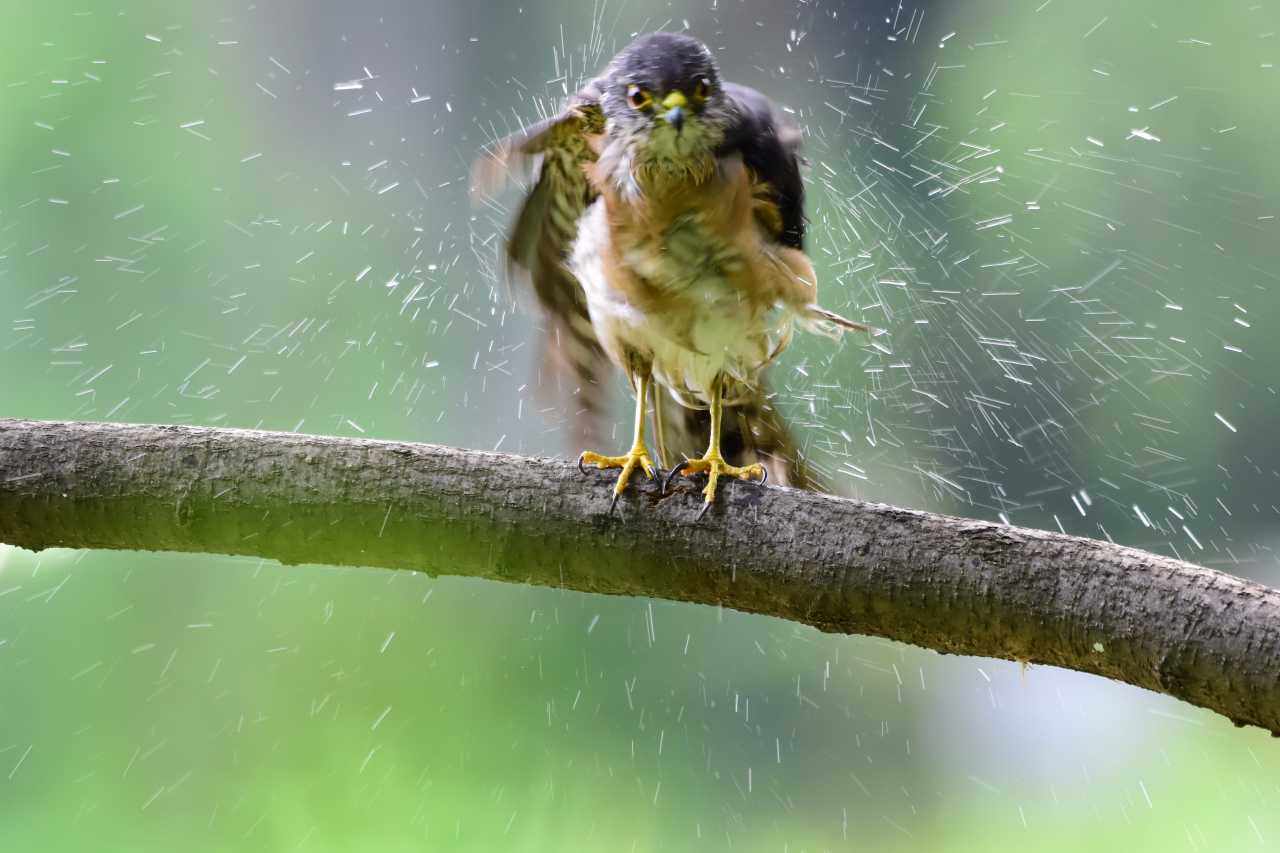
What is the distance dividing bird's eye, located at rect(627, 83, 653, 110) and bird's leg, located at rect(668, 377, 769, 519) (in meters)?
0.48

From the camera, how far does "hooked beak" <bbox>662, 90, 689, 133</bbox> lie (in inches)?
64.8

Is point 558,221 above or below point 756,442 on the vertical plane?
above

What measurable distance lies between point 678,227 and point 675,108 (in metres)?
0.19

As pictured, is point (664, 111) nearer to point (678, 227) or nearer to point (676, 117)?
point (676, 117)

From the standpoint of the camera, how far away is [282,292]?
4172mm

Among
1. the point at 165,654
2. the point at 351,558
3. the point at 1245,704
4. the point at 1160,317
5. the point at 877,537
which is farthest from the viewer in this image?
the point at 1160,317

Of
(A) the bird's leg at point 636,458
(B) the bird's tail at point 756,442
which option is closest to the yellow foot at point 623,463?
(A) the bird's leg at point 636,458

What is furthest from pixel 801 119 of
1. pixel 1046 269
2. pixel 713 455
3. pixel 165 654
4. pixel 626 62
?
pixel 165 654

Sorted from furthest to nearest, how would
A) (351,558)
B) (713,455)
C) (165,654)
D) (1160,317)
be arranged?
1. (1160,317)
2. (165,654)
3. (713,455)
4. (351,558)

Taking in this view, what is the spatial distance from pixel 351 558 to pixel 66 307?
3236 mm

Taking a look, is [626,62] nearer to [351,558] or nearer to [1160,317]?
[351,558]

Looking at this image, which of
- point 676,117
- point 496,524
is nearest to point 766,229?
point 676,117

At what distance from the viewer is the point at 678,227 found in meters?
1.75

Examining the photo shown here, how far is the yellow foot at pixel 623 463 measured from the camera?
1.38 m
